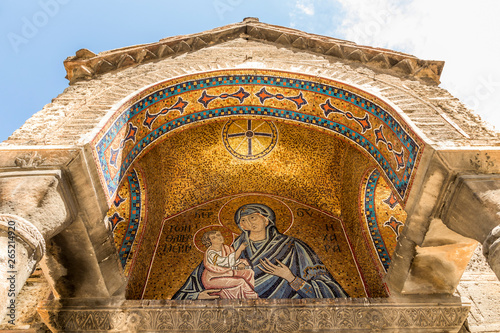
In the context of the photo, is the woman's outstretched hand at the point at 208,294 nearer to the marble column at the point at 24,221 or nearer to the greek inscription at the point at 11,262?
the marble column at the point at 24,221

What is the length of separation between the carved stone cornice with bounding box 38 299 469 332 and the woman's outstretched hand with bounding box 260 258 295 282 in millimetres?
753

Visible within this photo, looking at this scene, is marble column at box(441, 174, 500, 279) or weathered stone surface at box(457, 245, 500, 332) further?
weathered stone surface at box(457, 245, 500, 332)

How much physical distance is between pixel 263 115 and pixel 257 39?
1.77 meters

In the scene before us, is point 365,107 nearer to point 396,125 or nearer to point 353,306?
point 396,125

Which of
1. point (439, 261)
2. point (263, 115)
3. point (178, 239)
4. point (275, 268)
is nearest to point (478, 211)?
point (439, 261)

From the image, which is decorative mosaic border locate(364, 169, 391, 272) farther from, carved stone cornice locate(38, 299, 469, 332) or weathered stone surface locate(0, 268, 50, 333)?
weathered stone surface locate(0, 268, 50, 333)

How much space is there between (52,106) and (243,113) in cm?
232

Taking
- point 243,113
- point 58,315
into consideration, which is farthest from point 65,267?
point 243,113

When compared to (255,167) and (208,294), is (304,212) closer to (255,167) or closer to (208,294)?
(255,167)

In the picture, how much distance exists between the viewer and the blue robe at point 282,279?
4.91 meters

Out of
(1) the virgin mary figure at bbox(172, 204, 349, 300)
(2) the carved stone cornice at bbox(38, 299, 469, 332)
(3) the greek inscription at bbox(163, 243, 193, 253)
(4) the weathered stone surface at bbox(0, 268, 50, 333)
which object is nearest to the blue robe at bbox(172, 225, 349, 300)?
(1) the virgin mary figure at bbox(172, 204, 349, 300)

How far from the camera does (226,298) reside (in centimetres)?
474

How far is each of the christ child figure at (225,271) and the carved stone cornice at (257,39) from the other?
271 centimetres

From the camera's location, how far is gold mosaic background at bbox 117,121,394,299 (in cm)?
569
